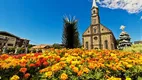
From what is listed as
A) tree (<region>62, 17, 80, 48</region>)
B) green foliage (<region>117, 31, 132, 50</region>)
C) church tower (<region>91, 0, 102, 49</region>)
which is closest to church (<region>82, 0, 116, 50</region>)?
church tower (<region>91, 0, 102, 49</region>)

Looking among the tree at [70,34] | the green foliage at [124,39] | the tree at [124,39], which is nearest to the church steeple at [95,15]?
the tree at [124,39]

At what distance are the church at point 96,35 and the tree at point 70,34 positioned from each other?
3253cm

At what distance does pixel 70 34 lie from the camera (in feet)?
34.7

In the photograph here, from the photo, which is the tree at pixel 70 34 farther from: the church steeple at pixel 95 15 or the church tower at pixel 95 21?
the church steeple at pixel 95 15

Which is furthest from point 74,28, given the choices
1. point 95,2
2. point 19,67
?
point 95,2

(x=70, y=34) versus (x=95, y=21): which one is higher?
(x=95, y=21)

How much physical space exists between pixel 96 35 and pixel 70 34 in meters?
35.1

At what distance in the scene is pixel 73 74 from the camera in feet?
9.39

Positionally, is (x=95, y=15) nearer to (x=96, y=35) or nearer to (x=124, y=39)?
(x=96, y=35)

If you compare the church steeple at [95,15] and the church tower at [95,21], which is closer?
the church tower at [95,21]

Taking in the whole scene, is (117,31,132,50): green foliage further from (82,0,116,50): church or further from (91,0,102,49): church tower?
(91,0,102,49): church tower

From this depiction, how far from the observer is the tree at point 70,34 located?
10.4m

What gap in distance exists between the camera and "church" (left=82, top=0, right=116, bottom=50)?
140 ft

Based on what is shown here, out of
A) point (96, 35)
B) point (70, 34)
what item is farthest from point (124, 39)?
point (70, 34)
